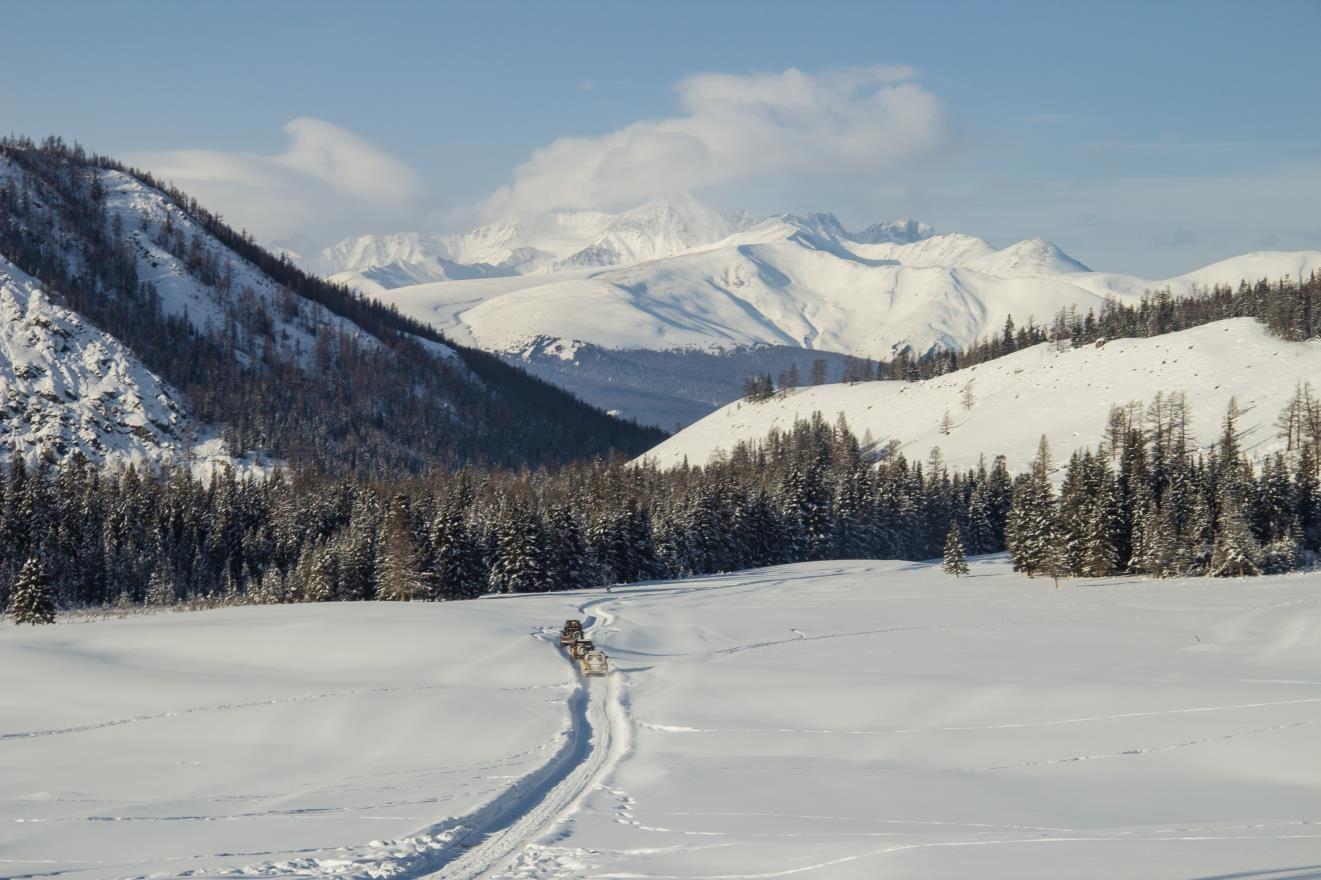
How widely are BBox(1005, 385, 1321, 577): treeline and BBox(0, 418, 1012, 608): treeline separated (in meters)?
25.5

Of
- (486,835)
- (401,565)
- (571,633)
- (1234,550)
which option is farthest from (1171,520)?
(486,835)

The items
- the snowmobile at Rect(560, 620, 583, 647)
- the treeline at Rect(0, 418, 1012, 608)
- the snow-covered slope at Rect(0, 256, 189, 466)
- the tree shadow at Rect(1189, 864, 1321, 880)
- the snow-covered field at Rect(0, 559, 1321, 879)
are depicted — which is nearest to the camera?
the tree shadow at Rect(1189, 864, 1321, 880)

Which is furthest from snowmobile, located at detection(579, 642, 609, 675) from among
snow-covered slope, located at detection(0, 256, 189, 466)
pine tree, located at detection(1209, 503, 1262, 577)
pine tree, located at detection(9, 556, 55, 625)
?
snow-covered slope, located at detection(0, 256, 189, 466)

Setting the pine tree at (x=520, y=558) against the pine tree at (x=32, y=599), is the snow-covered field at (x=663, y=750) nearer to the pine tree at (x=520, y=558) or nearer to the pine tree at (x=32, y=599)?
the pine tree at (x=32, y=599)

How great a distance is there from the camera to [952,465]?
547 feet

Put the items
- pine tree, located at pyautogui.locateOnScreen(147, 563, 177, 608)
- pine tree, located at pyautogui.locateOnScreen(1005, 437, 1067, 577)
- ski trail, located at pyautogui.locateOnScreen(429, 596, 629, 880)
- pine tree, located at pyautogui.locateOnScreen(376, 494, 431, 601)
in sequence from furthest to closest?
pine tree, located at pyautogui.locateOnScreen(147, 563, 177, 608) < pine tree, located at pyautogui.locateOnScreen(1005, 437, 1067, 577) < pine tree, located at pyautogui.locateOnScreen(376, 494, 431, 601) < ski trail, located at pyautogui.locateOnScreen(429, 596, 629, 880)

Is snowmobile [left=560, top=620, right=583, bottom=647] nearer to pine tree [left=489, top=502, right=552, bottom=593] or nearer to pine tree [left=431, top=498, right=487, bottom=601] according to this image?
pine tree [left=431, top=498, right=487, bottom=601]

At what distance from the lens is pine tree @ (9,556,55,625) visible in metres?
66.6

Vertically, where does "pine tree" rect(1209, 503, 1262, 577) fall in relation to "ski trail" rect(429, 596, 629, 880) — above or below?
above

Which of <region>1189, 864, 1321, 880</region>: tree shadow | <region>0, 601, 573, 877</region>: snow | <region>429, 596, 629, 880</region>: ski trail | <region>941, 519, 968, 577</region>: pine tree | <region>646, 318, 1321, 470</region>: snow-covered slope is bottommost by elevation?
<region>429, 596, 629, 880</region>: ski trail

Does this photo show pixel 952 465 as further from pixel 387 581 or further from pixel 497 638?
pixel 497 638

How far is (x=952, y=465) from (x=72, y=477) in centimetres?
12780

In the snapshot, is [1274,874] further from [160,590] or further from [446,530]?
[160,590]

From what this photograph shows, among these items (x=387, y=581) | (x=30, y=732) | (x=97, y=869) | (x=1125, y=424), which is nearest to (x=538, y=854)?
(x=97, y=869)
